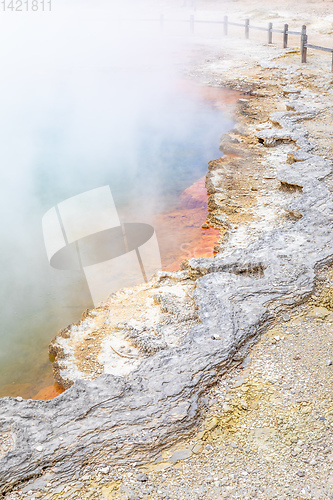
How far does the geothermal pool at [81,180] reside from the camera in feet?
15.2

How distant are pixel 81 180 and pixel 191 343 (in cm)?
492

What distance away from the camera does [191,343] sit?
3352 mm

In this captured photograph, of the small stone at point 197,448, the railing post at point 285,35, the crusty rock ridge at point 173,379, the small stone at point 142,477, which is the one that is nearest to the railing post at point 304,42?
the railing post at point 285,35

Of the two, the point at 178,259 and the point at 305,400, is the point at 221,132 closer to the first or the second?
the point at 178,259

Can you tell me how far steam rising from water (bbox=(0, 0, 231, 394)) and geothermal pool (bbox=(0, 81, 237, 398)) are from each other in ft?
0.06

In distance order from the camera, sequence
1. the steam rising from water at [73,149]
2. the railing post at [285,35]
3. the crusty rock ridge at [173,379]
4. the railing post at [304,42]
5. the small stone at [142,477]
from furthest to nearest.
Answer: the railing post at [285,35]
the railing post at [304,42]
the steam rising from water at [73,149]
the crusty rock ridge at [173,379]
the small stone at [142,477]

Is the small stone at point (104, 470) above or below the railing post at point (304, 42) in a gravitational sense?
below

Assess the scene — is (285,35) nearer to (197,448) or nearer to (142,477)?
(197,448)

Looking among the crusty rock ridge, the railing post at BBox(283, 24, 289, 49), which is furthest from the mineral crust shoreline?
the railing post at BBox(283, 24, 289, 49)

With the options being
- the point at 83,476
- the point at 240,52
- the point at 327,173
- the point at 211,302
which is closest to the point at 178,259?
the point at 211,302

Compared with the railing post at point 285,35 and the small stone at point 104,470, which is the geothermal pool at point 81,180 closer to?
the small stone at point 104,470

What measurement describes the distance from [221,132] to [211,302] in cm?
626

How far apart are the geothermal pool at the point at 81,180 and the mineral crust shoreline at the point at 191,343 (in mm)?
393

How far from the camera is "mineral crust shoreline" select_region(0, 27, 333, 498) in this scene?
2.62 m
